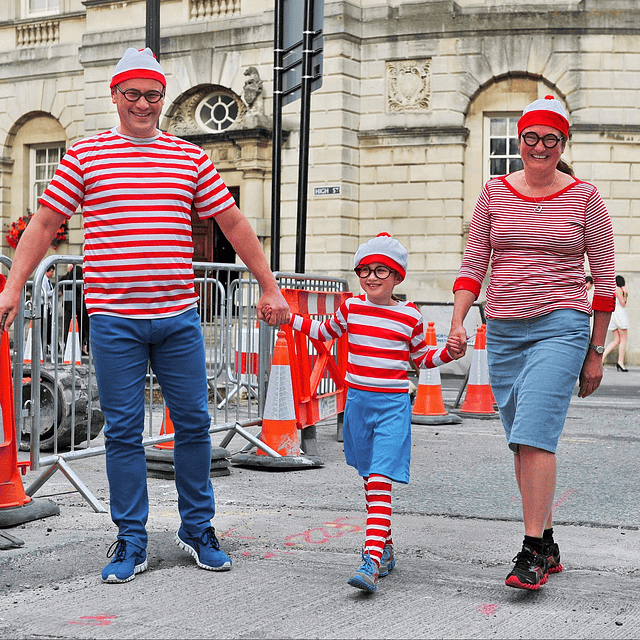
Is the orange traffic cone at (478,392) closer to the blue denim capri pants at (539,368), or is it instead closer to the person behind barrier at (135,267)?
the blue denim capri pants at (539,368)

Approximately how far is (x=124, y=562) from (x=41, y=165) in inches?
831

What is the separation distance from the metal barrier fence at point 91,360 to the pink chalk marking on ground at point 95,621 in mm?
2110

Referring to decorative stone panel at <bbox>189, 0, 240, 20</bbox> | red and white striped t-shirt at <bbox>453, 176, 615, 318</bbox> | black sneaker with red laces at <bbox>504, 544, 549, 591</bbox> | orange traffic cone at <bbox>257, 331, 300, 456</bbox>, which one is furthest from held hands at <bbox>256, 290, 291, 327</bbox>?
decorative stone panel at <bbox>189, 0, 240, 20</bbox>

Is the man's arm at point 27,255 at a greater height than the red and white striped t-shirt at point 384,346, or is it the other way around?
the man's arm at point 27,255

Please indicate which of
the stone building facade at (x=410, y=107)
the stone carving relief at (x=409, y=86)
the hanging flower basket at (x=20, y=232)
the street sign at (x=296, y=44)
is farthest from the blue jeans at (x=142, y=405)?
the hanging flower basket at (x=20, y=232)

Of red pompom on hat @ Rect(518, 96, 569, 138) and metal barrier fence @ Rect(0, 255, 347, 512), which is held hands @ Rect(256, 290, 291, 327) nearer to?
red pompom on hat @ Rect(518, 96, 569, 138)

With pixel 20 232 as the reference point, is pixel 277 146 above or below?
above

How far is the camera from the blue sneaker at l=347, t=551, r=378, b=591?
12.5ft

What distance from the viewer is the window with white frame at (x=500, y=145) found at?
1973cm

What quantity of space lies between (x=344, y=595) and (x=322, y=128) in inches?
654

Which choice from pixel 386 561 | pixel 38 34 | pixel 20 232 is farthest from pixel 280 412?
pixel 38 34

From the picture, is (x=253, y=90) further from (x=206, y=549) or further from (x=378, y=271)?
(x=206, y=549)

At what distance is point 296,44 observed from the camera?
9.80m

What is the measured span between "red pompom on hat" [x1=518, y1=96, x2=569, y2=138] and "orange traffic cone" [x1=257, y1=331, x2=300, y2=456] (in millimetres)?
3358
